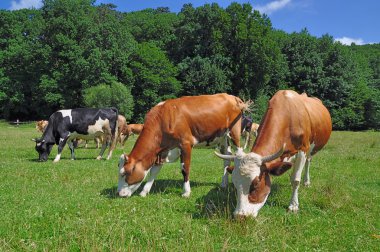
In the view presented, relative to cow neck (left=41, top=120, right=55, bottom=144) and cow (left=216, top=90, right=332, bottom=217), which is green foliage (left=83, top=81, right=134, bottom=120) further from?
cow (left=216, top=90, right=332, bottom=217)

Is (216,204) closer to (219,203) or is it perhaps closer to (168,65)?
(219,203)

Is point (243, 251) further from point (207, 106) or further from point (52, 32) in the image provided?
point (52, 32)

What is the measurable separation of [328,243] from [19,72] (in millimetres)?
68837

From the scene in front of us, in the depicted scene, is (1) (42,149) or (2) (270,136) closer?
(2) (270,136)

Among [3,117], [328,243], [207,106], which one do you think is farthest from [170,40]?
[328,243]

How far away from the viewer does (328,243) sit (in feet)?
20.2

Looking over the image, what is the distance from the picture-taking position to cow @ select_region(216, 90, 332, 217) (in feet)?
22.3

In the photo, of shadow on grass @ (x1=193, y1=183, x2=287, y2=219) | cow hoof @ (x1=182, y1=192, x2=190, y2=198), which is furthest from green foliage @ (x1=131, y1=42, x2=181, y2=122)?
cow hoof @ (x1=182, y1=192, x2=190, y2=198)

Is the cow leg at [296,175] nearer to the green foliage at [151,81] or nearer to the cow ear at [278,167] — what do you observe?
the cow ear at [278,167]

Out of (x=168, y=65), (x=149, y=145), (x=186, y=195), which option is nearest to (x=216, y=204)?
(x=186, y=195)

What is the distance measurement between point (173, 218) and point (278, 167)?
2215mm

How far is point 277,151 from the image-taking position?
24.3ft

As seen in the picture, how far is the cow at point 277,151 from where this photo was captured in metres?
6.79

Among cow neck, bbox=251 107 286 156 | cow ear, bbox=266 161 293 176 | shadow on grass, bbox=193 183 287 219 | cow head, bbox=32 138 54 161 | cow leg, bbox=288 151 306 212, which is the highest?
cow neck, bbox=251 107 286 156
